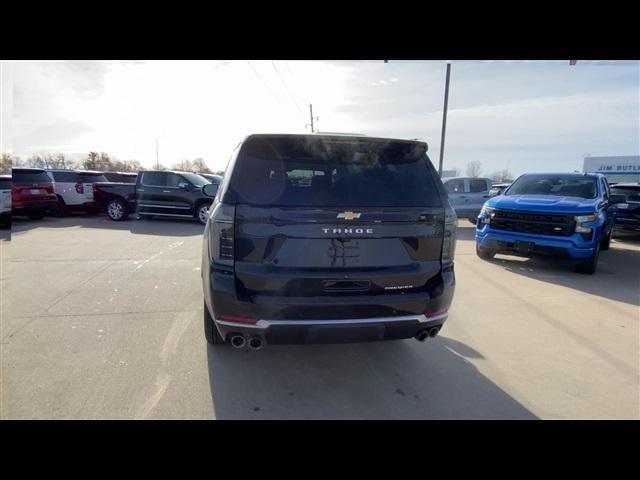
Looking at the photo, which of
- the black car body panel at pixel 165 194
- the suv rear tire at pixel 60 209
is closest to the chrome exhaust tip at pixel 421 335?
the black car body panel at pixel 165 194

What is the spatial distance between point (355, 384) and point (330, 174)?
Answer: 5.78 ft

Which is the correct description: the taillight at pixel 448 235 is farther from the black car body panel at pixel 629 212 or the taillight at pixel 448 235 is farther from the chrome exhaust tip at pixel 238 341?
the black car body panel at pixel 629 212

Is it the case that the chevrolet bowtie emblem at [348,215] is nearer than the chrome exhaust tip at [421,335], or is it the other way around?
the chevrolet bowtie emblem at [348,215]

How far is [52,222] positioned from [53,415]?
1132 cm

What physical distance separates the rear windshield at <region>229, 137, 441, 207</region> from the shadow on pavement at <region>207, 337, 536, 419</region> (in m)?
1.51

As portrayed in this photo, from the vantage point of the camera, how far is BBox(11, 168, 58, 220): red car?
9666mm

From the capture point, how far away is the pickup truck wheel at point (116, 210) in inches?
462

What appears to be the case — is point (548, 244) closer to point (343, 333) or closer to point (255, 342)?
point (343, 333)

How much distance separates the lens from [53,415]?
7.69 feet

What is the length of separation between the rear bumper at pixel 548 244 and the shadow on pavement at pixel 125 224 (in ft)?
Result: 26.1

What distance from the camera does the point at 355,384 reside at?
9.16 feet
